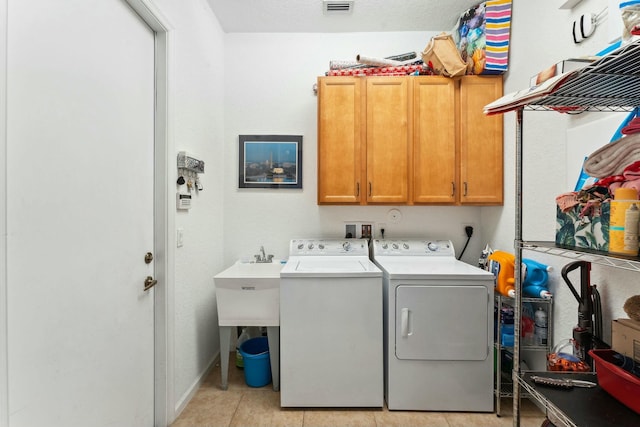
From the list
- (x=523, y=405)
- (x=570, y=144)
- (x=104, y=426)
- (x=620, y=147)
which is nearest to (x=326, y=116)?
(x=570, y=144)

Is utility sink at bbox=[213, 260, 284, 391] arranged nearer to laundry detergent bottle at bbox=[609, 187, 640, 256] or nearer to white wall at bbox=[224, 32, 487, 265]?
white wall at bbox=[224, 32, 487, 265]

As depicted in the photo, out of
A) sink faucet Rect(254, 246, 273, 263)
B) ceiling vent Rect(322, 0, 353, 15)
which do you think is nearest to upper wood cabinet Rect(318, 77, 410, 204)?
ceiling vent Rect(322, 0, 353, 15)

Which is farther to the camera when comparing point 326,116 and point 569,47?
point 326,116

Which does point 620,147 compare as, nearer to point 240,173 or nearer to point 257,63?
point 240,173

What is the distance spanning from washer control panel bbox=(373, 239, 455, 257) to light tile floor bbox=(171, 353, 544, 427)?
109 centimetres

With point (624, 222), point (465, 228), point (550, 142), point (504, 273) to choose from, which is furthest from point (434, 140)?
point (624, 222)

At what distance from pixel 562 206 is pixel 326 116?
5.53 feet

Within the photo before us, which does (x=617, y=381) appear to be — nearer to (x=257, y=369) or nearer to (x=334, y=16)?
(x=257, y=369)

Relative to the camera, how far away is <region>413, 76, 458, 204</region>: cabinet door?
229 centimetres

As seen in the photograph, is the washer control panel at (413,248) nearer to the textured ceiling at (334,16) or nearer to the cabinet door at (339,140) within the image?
the cabinet door at (339,140)

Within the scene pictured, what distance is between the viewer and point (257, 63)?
2.64 metres

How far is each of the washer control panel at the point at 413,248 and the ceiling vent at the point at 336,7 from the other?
1901 millimetres

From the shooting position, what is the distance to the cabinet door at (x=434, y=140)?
229 centimetres

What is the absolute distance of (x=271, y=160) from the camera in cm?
263
